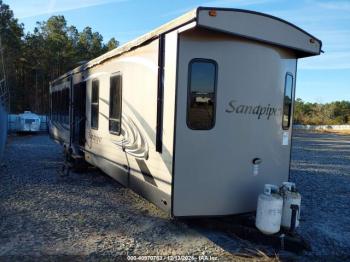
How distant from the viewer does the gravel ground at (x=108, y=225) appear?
462 centimetres

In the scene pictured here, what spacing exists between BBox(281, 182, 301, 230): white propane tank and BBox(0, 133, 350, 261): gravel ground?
1.40ft

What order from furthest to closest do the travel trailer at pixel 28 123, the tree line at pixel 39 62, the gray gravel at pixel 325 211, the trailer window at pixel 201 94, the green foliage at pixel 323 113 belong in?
the green foliage at pixel 323 113
the tree line at pixel 39 62
the travel trailer at pixel 28 123
the gray gravel at pixel 325 211
the trailer window at pixel 201 94

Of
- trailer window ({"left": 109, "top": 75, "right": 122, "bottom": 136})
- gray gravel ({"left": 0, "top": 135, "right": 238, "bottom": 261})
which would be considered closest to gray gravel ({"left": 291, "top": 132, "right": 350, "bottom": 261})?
gray gravel ({"left": 0, "top": 135, "right": 238, "bottom": 261})

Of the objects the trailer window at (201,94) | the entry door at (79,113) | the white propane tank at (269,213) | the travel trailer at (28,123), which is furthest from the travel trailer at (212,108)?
the travel trailer at (28,123)

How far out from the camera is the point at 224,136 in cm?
491

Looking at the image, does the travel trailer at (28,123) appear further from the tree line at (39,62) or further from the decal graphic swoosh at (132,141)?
the decal graphic swoosh at (132,141)

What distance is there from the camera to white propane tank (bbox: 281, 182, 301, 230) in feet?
15.7

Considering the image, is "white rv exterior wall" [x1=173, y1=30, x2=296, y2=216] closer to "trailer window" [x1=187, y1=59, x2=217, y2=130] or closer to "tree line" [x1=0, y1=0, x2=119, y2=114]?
"trailer window" [x1=187, y1=59, x2=217, y2=130]

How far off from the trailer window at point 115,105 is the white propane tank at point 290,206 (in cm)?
292

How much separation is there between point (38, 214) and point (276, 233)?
3594mm

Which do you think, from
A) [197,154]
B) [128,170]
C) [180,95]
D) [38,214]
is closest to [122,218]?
[128,170]

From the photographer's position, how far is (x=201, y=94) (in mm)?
4801

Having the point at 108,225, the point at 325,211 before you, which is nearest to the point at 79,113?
the point at 108,225

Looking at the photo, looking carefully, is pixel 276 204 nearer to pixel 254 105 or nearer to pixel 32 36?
pixel 254 105
